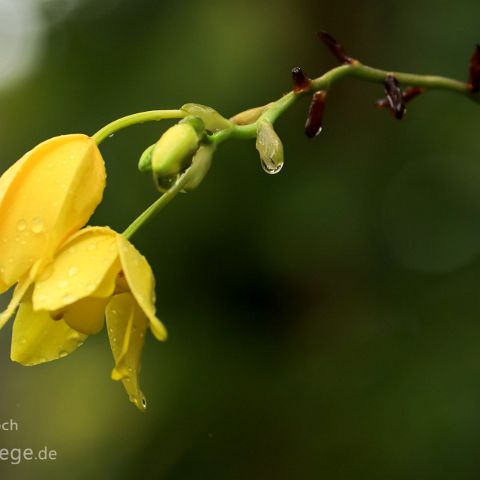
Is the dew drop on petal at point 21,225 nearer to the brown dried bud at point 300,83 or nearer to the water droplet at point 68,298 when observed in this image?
the water droplet at point 68,298

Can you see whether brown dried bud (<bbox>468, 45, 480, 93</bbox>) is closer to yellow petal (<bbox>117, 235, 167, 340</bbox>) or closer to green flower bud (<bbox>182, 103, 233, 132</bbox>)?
green flower bud (<bbox>182, 103, 233, 132</bbox>)

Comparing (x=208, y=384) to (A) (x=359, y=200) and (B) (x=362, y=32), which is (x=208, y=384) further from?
(B) (x=362, y=32)

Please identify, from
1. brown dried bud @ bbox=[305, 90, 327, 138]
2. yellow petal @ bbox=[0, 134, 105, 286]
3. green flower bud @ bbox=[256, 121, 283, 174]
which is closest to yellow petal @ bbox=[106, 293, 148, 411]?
yellow petal @ bbox=[0, 134, 105, 286]

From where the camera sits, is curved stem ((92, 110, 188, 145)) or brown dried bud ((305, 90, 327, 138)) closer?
curved stem ((92, 110, 188, 145))

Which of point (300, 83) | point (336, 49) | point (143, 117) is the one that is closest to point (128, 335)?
point (143, 117)

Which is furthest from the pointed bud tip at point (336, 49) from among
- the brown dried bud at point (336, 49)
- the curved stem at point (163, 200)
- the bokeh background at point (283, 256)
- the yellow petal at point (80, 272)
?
the bokeh background at point (283, 256)

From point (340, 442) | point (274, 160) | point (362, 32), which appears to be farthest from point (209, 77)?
point (274, 160)
